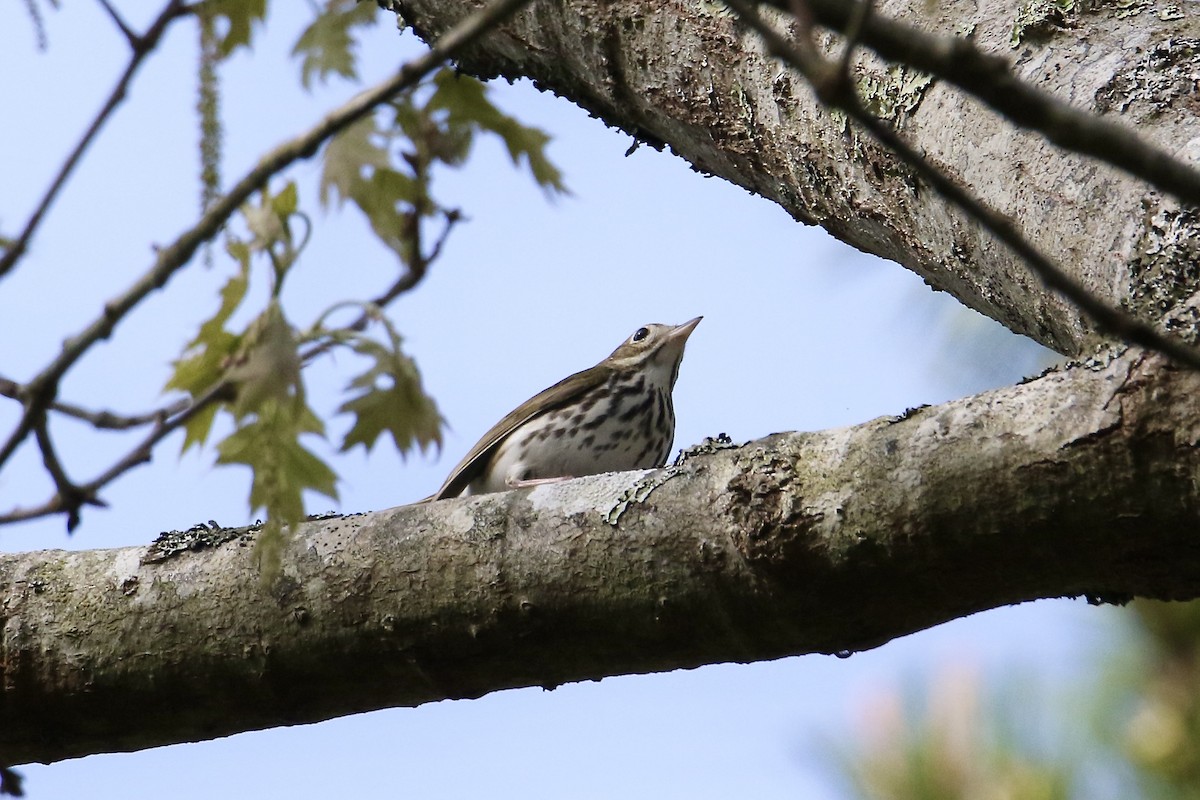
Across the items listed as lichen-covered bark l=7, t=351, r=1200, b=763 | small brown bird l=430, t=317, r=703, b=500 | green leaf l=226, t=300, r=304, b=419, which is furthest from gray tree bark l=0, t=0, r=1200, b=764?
small brown bird l=430, t=317, r=703, b=500

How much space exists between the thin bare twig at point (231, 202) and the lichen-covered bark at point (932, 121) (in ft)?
4.36

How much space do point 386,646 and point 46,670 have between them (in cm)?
58

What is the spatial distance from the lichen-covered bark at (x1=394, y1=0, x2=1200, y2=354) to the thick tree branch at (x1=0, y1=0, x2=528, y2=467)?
1.33 metres

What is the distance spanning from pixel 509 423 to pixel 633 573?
243 cm

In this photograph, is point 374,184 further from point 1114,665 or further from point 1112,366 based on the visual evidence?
point 1114,665

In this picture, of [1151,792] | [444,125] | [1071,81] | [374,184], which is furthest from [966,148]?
[1151,792]

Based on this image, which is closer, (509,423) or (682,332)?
(509,423)

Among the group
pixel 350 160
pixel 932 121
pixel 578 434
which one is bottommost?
pixel 350 160

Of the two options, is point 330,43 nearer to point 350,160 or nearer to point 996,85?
point 350,160

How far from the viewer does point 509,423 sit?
4445 mm

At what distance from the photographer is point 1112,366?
69.3 inches

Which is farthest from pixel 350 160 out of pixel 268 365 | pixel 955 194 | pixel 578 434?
pixel 578 434

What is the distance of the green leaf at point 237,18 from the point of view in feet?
6.31

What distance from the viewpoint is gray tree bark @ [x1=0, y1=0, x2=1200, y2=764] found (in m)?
1.79
